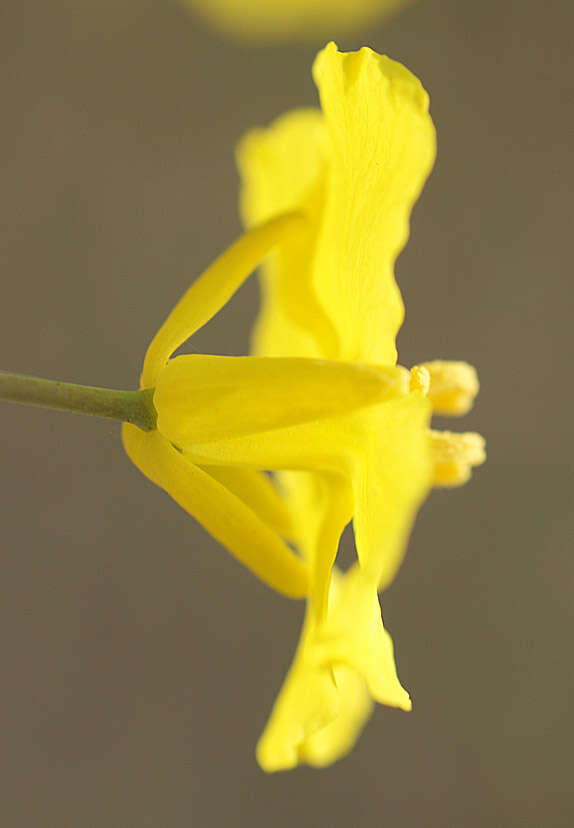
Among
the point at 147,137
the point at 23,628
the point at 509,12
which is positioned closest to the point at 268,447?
the point at 23,628

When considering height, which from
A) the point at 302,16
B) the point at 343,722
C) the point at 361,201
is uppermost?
the point at 302,16

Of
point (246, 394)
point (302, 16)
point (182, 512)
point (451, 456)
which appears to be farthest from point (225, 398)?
point (302, 16)

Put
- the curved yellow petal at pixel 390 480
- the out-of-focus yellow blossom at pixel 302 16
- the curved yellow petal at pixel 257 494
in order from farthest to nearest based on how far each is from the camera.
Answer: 1. the out-of-focus yellow blossom at pixel 302 16
2. the curved yellow petal at pixel 257 494
3. the curved yellow petal at pixel 390 480

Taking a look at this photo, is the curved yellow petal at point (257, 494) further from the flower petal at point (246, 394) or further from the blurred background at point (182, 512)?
the blurred background at point (182, 512)

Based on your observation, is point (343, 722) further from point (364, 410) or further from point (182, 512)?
point (182, 512)

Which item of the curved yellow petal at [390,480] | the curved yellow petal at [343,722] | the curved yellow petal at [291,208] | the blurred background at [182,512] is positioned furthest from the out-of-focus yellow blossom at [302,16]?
the curved yellow petal at [390,480]

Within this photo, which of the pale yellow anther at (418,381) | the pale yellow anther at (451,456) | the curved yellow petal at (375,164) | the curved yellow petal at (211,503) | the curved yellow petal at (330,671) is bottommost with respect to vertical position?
the curved yellow petal at (330,671)

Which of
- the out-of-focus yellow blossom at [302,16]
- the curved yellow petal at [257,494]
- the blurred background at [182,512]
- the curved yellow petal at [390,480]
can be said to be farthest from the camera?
the out-of-focus yellow blossom at [302,16]

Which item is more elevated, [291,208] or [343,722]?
[291,208]
